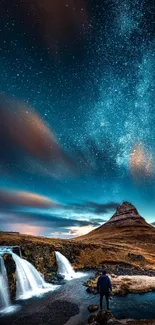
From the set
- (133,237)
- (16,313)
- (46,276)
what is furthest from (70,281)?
(133,237)

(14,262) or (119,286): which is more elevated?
(14,262)

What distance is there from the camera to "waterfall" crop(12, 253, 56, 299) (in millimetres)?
33656

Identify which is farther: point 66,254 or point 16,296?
point 66,254

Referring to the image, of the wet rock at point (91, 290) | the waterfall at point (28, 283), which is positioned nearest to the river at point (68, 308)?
the wet rock at point (91, 290)

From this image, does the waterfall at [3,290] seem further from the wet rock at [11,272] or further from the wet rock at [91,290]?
the wet rock at [91,290]

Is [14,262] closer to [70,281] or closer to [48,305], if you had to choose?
[48,305]

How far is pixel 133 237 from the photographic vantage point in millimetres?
192750

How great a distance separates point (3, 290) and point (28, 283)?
21.4 feet

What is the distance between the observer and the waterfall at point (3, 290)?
2869cm

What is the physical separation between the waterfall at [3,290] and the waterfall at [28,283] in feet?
7.70

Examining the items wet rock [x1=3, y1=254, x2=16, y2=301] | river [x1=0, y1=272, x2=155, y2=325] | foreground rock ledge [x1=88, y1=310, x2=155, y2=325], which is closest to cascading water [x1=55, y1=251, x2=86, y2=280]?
river [x1=0, y1=272, x2=155, y2=325]

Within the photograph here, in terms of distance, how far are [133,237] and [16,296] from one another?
175 meters

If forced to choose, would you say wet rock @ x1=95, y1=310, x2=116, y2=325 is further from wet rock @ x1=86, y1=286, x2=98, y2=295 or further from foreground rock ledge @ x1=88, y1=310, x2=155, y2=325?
wet rock @ x1=86, y1=286, x2=98, y2=295

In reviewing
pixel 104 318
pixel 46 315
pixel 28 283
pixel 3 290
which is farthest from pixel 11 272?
pixel 104 318
